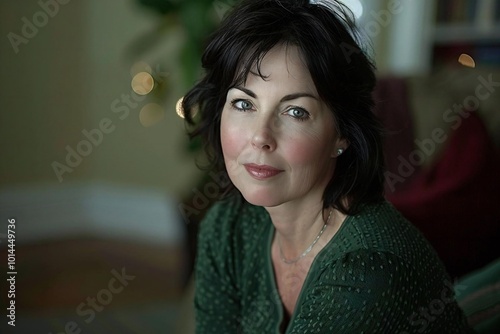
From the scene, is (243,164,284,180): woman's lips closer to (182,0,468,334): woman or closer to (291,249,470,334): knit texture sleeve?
(182,0,468,334): woman

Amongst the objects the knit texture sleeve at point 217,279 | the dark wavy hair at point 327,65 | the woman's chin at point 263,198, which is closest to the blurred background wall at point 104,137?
the knit texture sleeve at point 217,279

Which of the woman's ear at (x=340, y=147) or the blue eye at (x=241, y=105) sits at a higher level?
the blue eye at (x=241, y=105)

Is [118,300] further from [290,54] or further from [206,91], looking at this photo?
[290,54]

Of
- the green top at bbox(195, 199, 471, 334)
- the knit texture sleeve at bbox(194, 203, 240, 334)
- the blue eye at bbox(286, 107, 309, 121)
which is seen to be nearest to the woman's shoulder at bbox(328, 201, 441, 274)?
the green top at bbox(195, 199, 471, 334)

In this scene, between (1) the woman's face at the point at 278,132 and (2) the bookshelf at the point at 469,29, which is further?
(2) the bookshelf at the point at 469,29

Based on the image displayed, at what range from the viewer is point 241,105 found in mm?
1035

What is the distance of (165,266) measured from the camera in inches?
122

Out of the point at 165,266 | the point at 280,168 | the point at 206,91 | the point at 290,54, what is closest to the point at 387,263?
the point at 280,168

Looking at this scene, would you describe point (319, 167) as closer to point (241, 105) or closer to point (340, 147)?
point (340, 147)

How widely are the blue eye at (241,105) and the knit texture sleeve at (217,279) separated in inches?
13.4

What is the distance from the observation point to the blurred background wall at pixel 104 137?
2.77 m

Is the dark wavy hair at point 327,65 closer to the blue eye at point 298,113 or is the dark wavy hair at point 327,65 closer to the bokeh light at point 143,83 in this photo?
the blue eye at point 298,113

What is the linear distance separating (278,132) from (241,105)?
3.5 inches

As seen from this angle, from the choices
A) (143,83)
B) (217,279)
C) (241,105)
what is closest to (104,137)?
(143,83)
